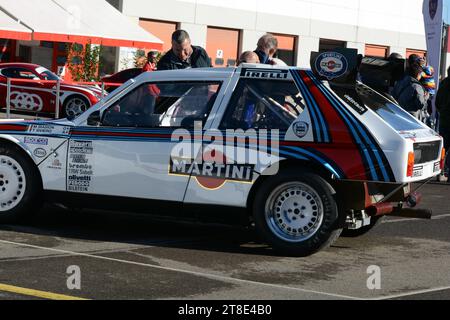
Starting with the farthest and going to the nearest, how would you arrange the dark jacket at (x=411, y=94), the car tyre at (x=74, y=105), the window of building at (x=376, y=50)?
1. the window of building at (x=376, y=50)
2. the car tyre at (x=74, y=105)
3. the dark jacket at (x=411, y=94)

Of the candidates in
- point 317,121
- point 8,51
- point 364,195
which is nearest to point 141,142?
point 317,121

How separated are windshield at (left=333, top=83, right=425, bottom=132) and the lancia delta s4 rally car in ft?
0.06

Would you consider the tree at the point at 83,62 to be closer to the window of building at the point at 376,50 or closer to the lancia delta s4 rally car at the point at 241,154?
the window of building at the point at 376,50

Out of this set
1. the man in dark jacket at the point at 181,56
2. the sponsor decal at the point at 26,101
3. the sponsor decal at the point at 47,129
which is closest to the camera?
the sponsor decal at the point at 47,129

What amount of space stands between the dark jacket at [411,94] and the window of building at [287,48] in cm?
2425

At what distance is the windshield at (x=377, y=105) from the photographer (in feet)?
27.6

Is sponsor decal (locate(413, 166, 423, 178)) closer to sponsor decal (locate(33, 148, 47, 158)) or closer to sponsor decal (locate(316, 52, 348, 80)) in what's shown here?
sponsor decal (locate(316, 52, 348, 80))

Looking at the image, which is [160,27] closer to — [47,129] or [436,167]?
[47,129]

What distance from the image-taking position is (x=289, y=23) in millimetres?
38156

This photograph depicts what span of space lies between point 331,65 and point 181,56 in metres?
3.06

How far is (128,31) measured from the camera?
2578 centimetres

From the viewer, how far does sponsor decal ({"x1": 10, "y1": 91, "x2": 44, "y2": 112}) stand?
75.0 ft

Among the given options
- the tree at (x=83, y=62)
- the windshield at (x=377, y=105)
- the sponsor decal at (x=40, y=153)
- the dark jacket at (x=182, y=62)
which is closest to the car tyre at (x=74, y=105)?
the tree at (x=83, y=62)

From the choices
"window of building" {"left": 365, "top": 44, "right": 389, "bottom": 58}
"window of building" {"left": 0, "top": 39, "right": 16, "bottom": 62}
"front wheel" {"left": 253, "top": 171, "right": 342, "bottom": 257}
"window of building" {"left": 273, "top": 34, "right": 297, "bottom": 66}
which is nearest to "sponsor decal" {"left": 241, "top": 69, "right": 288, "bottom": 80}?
"front wheel" {"left": 253, "top": 171, "right": 342, "bottom": 257}
